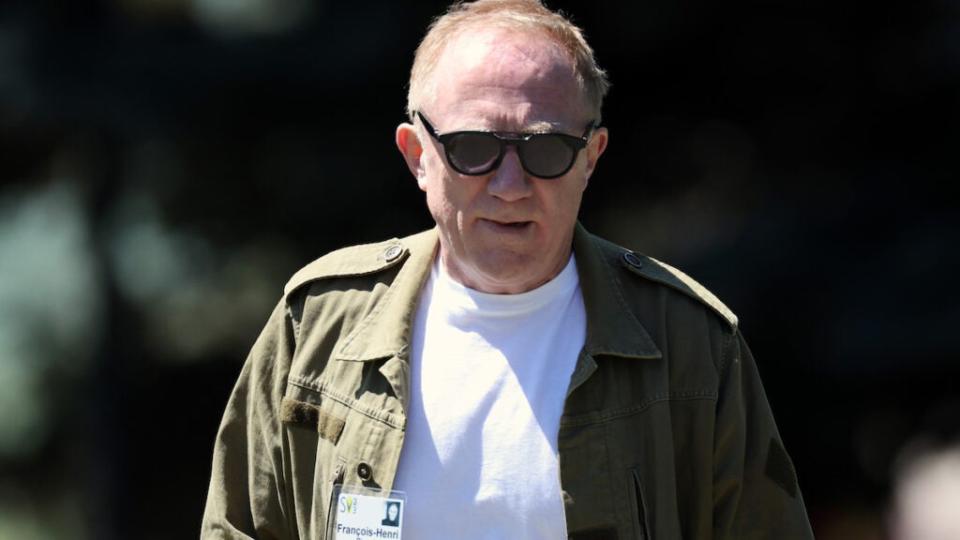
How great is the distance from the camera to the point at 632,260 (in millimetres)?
2619

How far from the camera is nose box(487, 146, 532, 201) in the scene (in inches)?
94.7

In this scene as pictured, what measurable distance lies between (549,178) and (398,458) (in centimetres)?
52

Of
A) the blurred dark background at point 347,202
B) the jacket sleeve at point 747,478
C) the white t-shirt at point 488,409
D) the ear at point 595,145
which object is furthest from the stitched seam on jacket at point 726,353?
the blurred dark background at point 347,202

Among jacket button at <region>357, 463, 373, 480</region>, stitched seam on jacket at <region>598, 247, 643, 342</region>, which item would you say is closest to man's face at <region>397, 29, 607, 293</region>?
stitched seam on jacket at <region>598, 247, 643, 342</region>

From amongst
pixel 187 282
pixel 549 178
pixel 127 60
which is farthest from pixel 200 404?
pixel 549 178

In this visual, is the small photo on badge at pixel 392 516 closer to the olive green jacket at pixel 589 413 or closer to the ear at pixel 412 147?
the olive green jacket at pixel 589 413

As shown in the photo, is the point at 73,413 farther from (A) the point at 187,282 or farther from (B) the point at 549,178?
(B) the point at 549,178

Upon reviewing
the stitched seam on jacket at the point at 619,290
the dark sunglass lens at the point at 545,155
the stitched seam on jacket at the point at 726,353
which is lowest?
the stitched seam on jacket at the point at 726,353

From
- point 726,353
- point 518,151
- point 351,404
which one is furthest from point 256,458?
point 726,353

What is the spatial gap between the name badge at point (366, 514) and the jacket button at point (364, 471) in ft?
0.07

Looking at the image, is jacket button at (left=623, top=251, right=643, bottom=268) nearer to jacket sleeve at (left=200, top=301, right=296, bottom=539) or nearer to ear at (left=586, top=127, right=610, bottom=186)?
ear at (left=586, top=127, right=610, bottom=186)

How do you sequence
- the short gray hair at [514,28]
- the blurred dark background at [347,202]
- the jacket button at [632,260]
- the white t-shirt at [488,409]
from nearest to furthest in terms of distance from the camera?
the white t-shirt at [488,409] → the short gray hair at [514,28] → the jacket button at [632,260] → the blurred dark background at [347,202]

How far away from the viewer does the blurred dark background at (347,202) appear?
461 cm

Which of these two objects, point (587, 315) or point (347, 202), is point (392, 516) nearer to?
point (587, 315)
